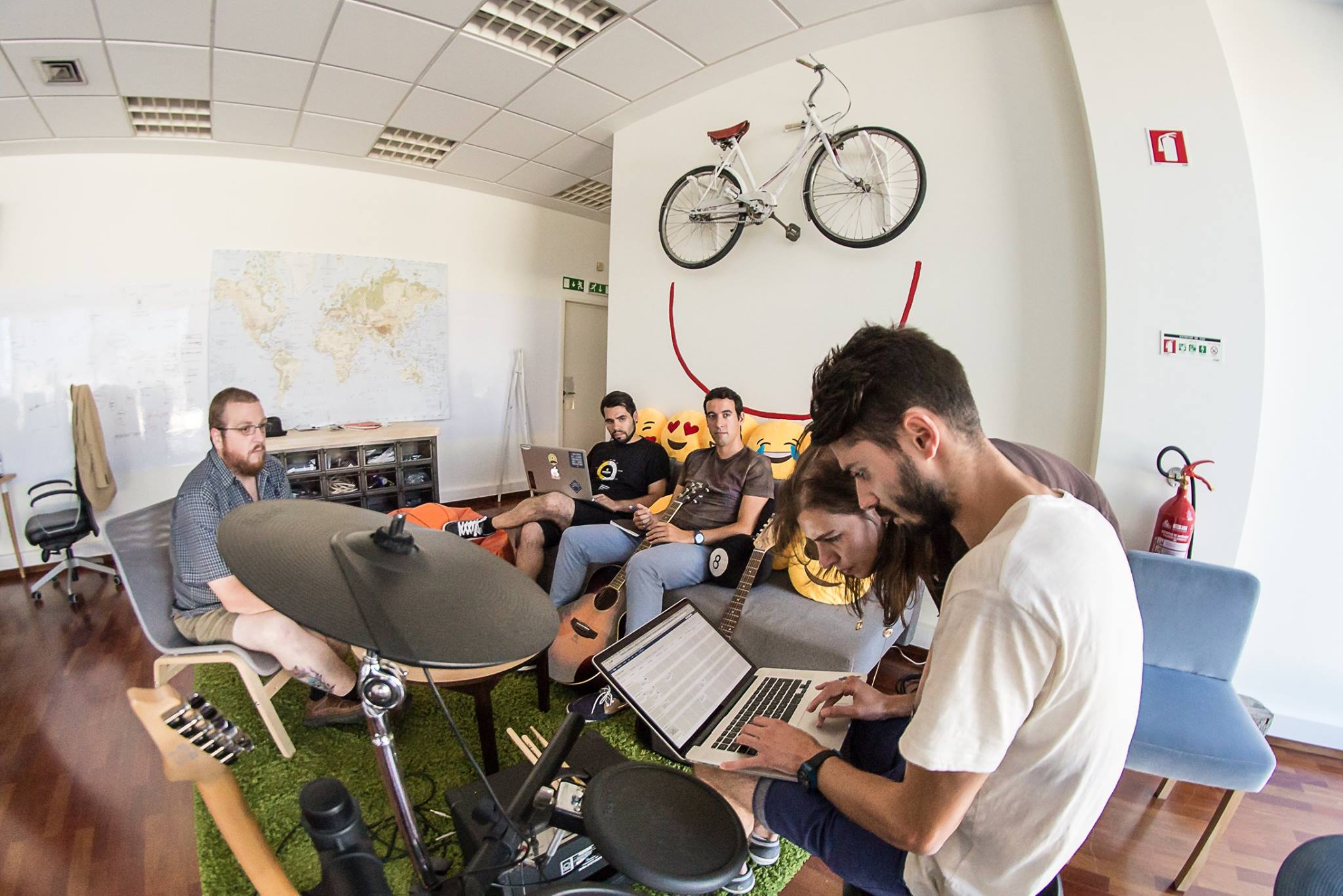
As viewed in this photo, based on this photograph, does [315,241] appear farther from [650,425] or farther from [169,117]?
[650,425]

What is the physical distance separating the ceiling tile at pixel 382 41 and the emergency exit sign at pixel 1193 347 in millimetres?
3359

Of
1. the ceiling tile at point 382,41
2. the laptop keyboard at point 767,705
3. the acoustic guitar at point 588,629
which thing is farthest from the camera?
the ceiling tile at point 382,41

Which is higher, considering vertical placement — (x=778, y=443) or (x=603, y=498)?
(x=778, y=443)

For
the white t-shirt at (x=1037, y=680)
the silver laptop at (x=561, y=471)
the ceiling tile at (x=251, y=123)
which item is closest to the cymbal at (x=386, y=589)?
the white t-shirt at (x=1037, y=680)

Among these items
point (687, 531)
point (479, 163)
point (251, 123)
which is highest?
point (479, 163)

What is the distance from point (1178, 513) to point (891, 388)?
1.94m

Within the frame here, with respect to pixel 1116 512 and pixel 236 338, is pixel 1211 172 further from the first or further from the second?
pixel 236 338

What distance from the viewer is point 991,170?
237 centimetres

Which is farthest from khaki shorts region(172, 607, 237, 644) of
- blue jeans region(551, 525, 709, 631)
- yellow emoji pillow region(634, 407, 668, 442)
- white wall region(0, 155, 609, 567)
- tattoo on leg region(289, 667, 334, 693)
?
white wall region(0, 155, 609, 567)

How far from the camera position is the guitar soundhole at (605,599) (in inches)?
87.6

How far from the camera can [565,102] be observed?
3270 millimetres

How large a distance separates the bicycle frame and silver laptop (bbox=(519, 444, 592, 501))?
1623 mm

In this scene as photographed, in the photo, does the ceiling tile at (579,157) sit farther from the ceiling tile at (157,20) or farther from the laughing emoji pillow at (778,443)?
the laughing emoji pillow at (778,443)

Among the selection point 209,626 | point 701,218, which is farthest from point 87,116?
point 701,218
